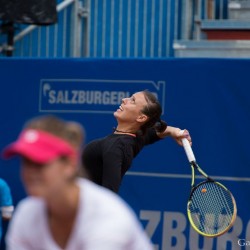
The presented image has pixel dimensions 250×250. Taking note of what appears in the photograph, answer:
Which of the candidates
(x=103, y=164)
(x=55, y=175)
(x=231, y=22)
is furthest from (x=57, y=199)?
(x=231, y=22)

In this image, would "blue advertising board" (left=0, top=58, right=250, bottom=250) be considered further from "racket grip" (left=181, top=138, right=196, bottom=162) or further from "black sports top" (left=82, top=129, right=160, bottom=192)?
"black sports top" (left=82, top=129, right=160, bottom=192)

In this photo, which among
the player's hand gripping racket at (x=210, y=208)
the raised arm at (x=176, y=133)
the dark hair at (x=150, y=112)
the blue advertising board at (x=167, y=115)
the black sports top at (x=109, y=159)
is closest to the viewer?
the black sports top at (x=109, y=159)

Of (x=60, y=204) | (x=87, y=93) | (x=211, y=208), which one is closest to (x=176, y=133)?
(x=211, y=208)

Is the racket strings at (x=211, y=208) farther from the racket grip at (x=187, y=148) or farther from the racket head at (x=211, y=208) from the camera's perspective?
the racket grip at (x=187, y=148)

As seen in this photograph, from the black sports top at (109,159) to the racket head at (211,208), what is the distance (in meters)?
0.70

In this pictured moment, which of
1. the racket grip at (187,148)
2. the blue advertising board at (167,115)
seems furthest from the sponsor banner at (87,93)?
the racket grip at (187,148)

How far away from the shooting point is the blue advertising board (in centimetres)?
595

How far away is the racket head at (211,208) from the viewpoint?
5.20m

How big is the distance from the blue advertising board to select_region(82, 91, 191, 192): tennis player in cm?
105

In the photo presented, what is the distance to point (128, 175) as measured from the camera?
20.3 feet

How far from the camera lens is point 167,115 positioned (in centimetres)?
604

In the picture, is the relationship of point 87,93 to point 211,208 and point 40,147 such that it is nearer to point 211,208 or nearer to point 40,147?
point 211,208

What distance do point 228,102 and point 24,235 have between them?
12.0ft

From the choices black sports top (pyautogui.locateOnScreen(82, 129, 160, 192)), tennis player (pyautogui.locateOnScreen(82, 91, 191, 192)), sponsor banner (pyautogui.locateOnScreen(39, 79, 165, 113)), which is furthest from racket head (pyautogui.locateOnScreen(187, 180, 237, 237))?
sponsor banner (pyautogui.locateOnScreen(39, 79, 165, 113))
